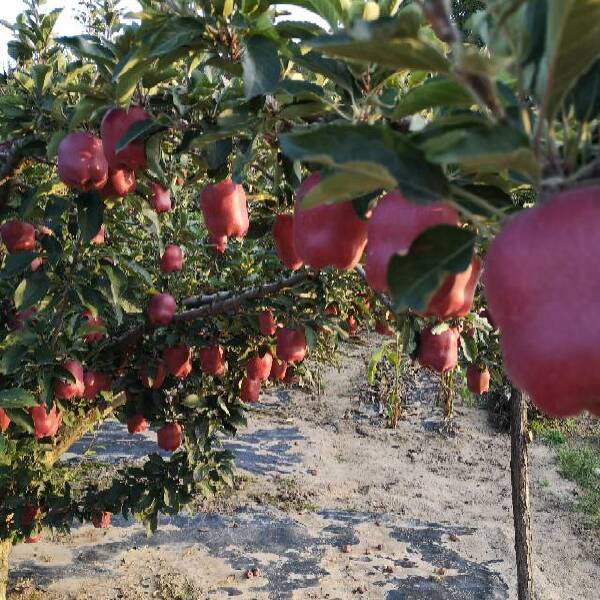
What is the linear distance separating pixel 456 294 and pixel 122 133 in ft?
1.98

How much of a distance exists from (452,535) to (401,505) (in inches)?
21.5

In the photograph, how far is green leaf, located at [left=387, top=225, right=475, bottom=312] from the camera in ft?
1.55

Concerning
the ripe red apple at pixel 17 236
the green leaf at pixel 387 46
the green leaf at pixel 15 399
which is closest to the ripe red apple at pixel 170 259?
the ripe red apple at pixel 17 236

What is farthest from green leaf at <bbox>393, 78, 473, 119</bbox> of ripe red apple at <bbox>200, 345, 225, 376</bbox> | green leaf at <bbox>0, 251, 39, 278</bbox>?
ripe red apple at <bbox>200, 345, 225, 376</bbox>

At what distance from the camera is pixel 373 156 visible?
0.45 metres

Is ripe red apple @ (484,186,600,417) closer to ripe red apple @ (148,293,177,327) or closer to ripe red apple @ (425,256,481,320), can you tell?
ripe red apple @ (425,256,481,320)

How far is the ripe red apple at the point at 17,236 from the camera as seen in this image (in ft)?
5.16

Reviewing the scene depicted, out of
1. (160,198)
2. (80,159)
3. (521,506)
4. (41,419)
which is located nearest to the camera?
(80,159)

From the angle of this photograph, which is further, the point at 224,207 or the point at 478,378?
the point at 478,378

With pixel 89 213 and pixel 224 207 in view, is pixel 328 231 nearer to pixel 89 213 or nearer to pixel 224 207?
pixel 224 207

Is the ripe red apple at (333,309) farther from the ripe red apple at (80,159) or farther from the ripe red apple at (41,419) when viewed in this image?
the ripe red apple at (80,159)

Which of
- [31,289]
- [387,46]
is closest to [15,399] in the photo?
[31,289]

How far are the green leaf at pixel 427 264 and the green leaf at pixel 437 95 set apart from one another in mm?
120

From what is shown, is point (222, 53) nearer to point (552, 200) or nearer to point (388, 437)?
point (552, 200)
